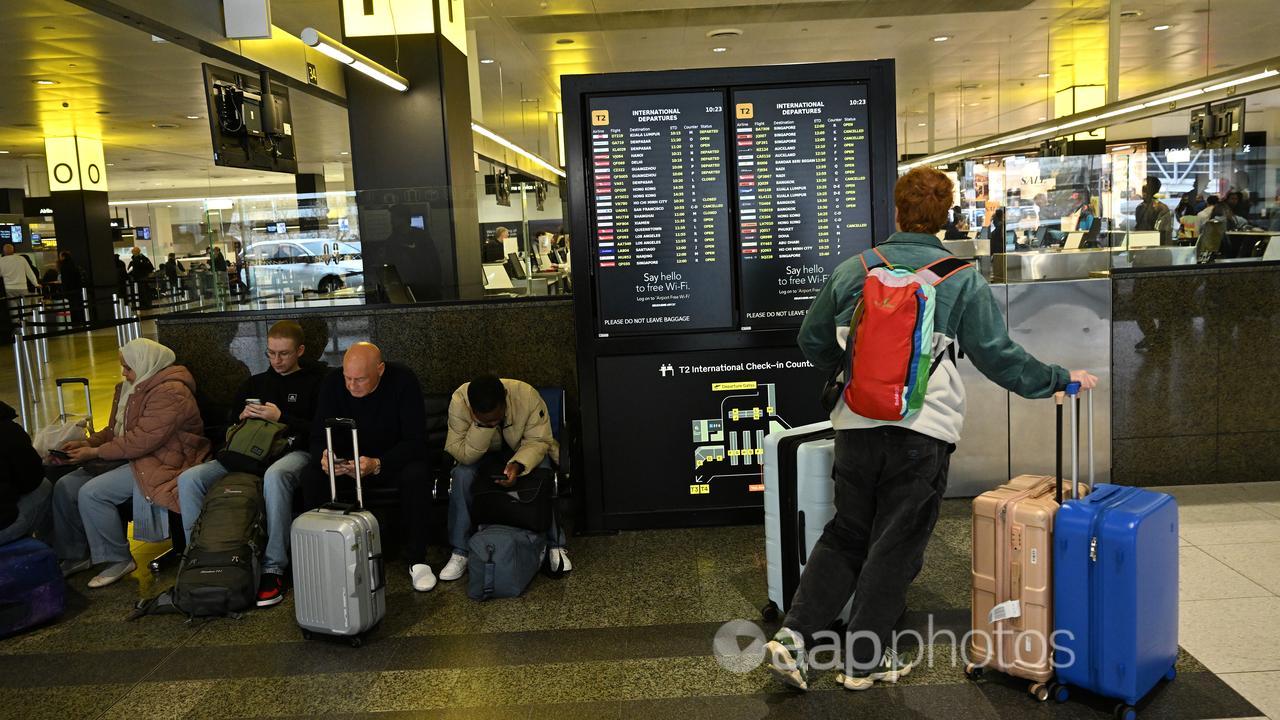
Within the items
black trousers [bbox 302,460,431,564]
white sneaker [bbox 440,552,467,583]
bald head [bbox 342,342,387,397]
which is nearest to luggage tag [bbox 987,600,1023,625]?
white sneaker [bbox 440,552,467,583]

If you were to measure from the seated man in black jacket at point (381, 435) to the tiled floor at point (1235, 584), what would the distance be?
2993mm

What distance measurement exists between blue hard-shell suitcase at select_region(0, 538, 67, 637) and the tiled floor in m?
4.34

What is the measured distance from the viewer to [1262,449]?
511cm

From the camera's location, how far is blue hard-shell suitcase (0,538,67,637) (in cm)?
391

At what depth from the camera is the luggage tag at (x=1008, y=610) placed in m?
2.88

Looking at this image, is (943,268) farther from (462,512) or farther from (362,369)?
(362,369)

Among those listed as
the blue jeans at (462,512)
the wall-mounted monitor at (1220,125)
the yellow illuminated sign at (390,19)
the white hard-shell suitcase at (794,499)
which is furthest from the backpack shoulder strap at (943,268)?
the wall-mounted monitor at (1220,125)

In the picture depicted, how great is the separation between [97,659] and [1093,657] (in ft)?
11.4

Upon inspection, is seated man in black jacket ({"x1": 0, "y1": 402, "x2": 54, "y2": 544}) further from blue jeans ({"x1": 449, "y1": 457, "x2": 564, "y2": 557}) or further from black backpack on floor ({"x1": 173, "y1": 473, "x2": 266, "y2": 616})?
blue jeans ({"x1": 449, "y1": 457, "x2": 564, "y2": 557})

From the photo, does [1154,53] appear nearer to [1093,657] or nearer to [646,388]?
[646,388]

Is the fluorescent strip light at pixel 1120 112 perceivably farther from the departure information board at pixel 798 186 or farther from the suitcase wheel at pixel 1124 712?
the suitcase wheel at pixel 1124 712

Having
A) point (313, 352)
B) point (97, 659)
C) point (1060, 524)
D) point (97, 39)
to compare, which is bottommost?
point (97, 659)

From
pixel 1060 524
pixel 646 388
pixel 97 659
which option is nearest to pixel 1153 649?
pixel 1060 524

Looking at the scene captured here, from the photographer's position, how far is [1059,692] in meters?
2.90
